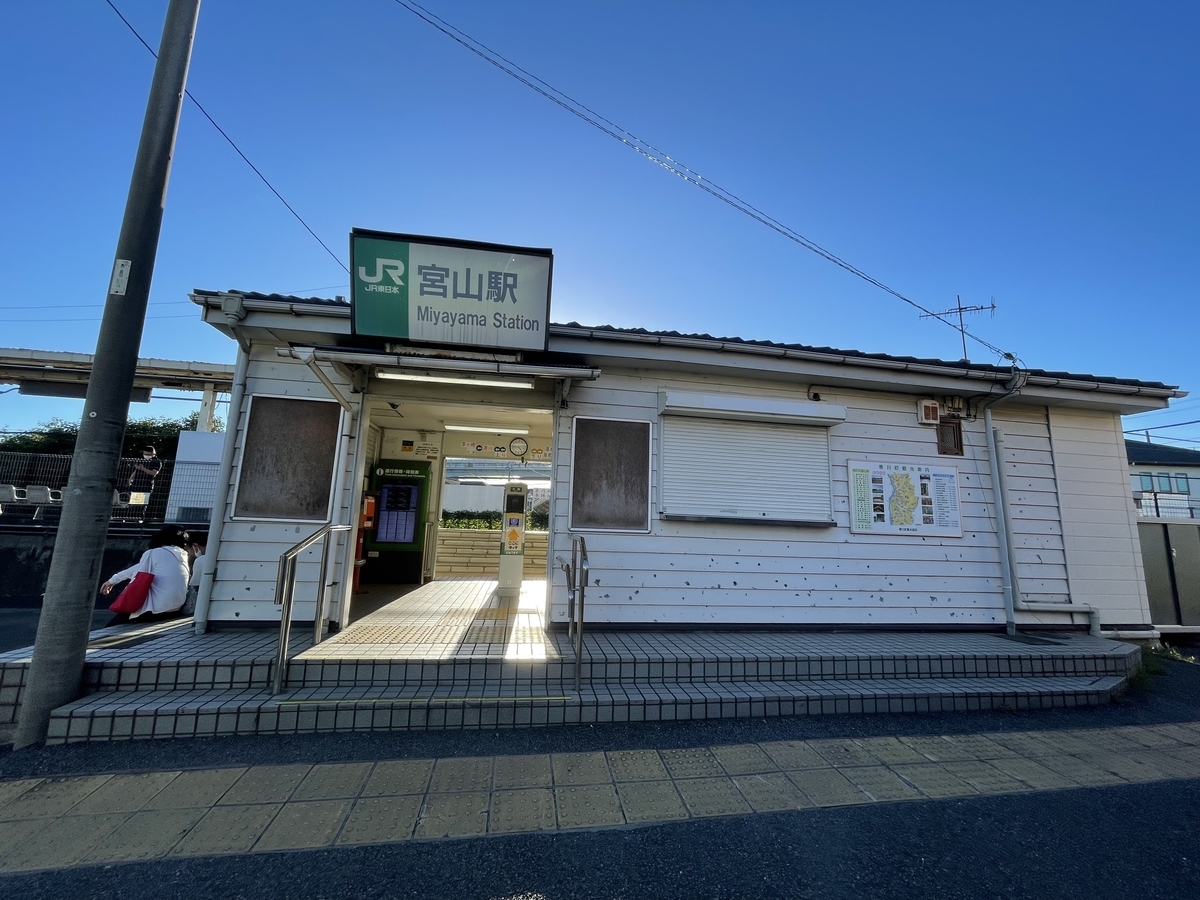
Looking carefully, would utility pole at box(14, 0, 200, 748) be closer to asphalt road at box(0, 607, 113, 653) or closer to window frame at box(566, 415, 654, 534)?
asphalt road at box(0, 607, 113, 653)

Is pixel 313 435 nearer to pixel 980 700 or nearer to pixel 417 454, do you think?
pixel 417 454

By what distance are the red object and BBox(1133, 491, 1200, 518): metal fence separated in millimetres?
14310

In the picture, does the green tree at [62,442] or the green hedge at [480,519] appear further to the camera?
the green tree at [62,442]

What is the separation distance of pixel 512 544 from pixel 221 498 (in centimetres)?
333

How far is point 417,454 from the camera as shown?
312 inches

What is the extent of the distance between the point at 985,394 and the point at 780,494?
110 inches

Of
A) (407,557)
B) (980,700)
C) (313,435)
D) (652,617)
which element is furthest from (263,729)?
(980,700)

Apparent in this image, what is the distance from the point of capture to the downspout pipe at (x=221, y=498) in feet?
14.5

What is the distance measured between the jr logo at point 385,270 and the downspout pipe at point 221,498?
144 cm

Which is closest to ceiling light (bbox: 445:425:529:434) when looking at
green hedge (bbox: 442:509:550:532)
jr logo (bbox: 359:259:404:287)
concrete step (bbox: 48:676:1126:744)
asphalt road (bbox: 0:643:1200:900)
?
jr logo (bbox: 359:259:404:287)

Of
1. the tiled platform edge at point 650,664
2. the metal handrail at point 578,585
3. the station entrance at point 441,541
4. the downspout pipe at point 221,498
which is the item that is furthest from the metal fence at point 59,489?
the metal handrail at point 578,585

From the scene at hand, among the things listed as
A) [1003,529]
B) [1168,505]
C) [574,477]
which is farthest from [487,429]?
[1168,505]

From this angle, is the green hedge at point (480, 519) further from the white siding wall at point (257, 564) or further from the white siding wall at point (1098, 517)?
the white siding wall at point (1098, 517)

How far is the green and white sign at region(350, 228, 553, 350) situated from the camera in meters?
4.41
